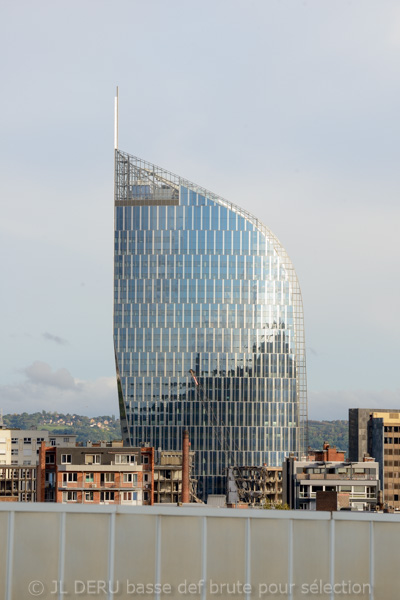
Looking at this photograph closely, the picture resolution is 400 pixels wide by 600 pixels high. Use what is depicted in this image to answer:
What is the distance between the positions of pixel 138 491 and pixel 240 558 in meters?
140

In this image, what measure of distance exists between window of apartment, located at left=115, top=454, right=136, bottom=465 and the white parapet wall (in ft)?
471

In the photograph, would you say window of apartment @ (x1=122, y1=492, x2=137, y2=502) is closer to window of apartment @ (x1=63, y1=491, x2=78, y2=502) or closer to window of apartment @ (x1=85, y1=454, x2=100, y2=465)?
window of apartment @ (x1=63, y1=491, x2=78, y2=502)

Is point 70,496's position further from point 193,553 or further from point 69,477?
point 193,553

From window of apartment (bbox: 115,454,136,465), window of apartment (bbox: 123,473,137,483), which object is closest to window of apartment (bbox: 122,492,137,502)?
window of apartment (bbox: 123,473,137,483)

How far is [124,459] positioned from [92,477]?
986cm

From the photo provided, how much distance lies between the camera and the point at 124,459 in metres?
190

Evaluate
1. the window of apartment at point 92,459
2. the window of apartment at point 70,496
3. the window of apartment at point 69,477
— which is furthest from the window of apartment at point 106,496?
the window of apartment at point 92,459

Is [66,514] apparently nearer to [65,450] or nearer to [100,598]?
[100,598]

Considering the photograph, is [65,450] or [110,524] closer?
[110,524]

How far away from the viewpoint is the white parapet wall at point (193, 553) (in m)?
44.7

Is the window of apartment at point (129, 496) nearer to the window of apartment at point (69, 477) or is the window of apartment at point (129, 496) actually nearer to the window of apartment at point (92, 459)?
the window of apartment at point (92, 459)

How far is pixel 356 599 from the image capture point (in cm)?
4553

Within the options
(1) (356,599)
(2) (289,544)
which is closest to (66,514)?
(2) (289,544)

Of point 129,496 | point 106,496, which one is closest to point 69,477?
point 106,496
